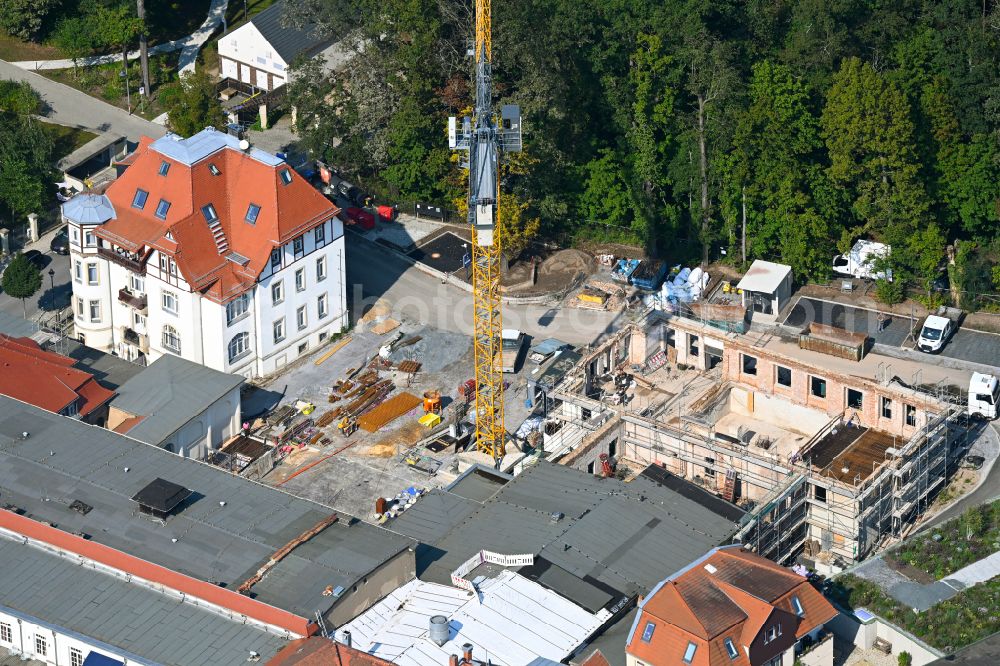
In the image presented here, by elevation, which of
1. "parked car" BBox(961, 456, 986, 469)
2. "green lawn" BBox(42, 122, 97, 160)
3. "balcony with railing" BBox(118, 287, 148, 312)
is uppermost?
"green lawn" BBox(42, 122, 97, 160)

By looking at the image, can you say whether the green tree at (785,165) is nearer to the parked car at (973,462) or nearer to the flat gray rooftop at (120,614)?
the parked car at (973,462)

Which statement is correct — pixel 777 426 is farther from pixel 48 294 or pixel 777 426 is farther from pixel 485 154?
pixel 48 294

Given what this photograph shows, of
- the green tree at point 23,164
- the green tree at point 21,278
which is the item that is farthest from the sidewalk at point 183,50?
the green tree at point 21,278

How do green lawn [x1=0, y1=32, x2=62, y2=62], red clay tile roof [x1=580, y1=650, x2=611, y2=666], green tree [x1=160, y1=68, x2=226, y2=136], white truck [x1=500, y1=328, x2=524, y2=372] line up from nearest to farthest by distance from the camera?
red clay tile roof [x1=580, y1=650, x2=611, y2=666], white truck [x1=500, y1=328, x2=524, y2=372], green tree [x1=160, y1=68, x2=226, y2=136], green lawn [x1=0, y1=32, x2=62, y2=62]

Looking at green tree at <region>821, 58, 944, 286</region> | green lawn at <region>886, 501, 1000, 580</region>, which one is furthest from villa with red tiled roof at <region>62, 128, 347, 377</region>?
green lawn at <region>886, 501, 1000, 580</region>

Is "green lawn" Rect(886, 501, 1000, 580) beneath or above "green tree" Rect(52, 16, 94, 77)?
beneath

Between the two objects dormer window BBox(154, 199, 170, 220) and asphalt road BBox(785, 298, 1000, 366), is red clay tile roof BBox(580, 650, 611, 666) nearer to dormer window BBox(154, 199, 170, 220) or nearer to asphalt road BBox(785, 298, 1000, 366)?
asphalt road BBox(785, 298, 1000, 366)

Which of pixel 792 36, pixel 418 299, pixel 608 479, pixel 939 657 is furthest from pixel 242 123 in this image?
pixel 939 657
